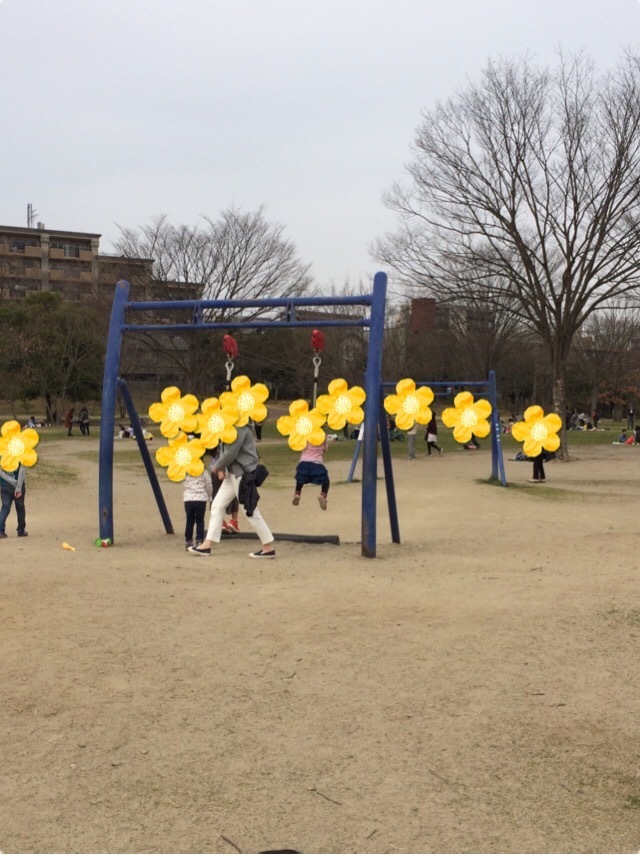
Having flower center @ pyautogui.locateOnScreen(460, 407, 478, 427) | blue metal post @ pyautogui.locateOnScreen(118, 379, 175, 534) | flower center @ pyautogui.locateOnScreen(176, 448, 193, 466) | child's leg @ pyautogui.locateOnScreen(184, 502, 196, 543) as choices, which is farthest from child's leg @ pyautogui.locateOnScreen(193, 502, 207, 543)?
flower center @ pyautogui.locateOnScreen(460, 407, 478, 427)

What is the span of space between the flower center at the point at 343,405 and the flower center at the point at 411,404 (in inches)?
24.3

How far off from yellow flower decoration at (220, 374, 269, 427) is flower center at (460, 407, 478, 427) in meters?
2.17

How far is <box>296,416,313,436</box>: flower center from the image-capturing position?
9703mm

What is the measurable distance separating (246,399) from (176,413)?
3.29ft

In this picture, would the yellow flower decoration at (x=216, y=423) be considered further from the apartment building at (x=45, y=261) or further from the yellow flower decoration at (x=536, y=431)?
the apartment building at (x=45, y=261)

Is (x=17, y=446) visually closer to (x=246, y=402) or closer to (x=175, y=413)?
(x=175, y=413)

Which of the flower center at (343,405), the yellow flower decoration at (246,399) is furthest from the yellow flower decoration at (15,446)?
the flower center at (343,405)

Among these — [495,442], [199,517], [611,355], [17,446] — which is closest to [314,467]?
[199,517]

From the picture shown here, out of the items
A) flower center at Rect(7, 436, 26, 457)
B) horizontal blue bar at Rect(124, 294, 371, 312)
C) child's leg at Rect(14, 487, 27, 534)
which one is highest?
horizontal blue bar at Rect(124, 294, 371, 312)

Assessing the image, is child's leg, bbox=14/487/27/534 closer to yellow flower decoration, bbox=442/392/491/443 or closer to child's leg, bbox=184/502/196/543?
child's leg, bbox=184/502/196/543

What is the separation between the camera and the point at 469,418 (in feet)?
30.9

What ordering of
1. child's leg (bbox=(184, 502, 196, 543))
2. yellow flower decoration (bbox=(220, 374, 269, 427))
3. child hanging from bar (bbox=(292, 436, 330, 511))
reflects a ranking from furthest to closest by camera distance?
child hanging from bar (bbox=(292, 436, 330, 511)) < child's leg (bbox=(184, 502, 196, 543)) < yellow flower decoration (bbox=(220, 374, 269, 427))

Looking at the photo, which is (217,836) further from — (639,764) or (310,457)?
(310,457)

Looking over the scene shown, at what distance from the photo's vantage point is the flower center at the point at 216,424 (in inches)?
362
